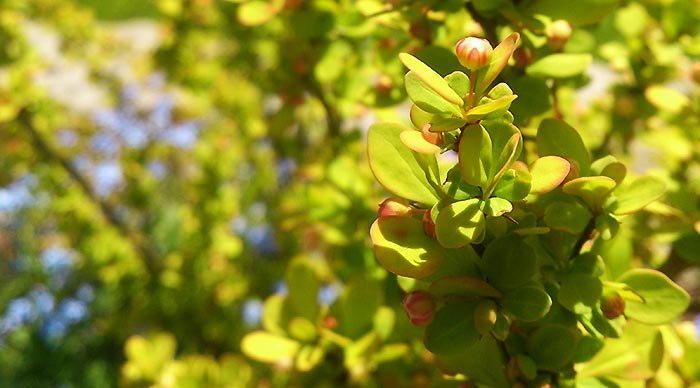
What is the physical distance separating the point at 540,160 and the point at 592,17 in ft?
0.45

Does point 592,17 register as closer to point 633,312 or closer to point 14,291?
point 633,312

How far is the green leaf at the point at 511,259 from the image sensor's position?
0.38m

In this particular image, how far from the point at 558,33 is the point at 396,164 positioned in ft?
0.65

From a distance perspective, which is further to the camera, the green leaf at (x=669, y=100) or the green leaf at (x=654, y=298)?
the green leaf at (x=669, y=100)

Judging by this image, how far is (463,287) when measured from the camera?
0.39 meters

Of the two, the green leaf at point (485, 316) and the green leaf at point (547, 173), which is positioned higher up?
the green leaf at point (547, 173)

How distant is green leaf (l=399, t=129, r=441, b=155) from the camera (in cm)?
35

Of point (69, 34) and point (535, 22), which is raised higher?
point (535, 22)

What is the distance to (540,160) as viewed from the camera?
0.38m

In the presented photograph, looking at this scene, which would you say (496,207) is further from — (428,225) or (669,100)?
(669,100)

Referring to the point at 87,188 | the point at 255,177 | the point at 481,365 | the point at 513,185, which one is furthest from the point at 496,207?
the point at 255,177

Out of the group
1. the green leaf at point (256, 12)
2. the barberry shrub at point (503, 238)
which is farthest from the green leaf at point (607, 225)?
the green leaf at point (256, 12)

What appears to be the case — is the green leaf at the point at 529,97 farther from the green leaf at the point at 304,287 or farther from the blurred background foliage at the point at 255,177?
the green leaf at the point at 304,287

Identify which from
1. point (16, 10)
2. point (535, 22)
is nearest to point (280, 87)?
point (535, 22)
